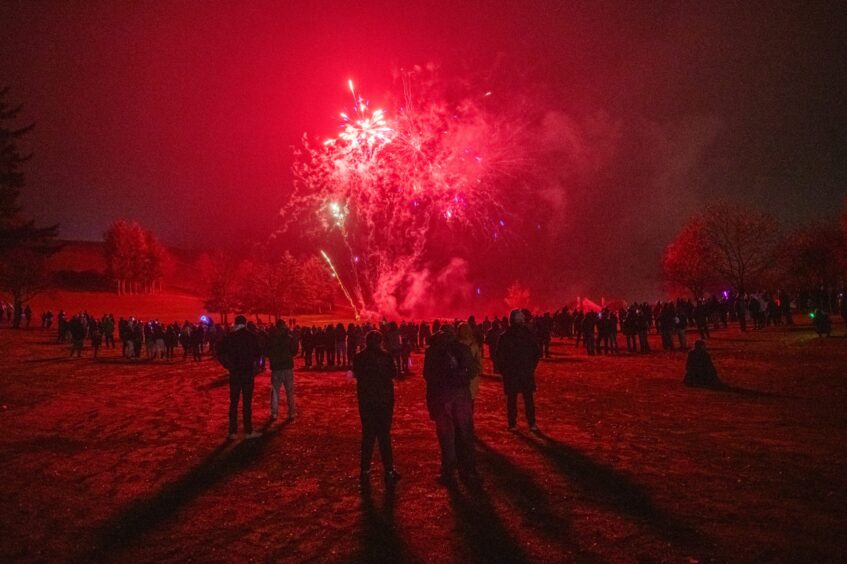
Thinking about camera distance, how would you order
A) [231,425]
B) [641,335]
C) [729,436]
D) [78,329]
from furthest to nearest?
[78,329]
[641,335]
[231,425]
[729,436]

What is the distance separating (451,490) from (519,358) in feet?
11.8

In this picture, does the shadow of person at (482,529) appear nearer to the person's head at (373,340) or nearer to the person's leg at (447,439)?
the person's leg at (447,439)

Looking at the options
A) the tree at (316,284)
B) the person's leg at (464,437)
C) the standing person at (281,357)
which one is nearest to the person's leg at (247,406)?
the standing person at (281,357)

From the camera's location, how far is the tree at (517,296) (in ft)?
302

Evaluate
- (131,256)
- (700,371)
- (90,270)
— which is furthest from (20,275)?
(90,270)

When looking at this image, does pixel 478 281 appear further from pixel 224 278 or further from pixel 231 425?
pixel 231 425

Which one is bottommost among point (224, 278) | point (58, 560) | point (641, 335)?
point (58, 560)

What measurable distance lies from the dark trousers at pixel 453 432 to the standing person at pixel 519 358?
2691mm

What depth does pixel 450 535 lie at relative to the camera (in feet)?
18.4

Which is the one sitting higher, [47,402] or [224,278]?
[224,278]

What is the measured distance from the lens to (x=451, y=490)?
706 cm

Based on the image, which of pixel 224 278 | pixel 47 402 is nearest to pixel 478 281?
pixel 224 278

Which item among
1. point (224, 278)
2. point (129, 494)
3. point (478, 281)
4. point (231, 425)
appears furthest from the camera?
point (478, 281)

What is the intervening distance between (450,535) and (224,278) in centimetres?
8138
